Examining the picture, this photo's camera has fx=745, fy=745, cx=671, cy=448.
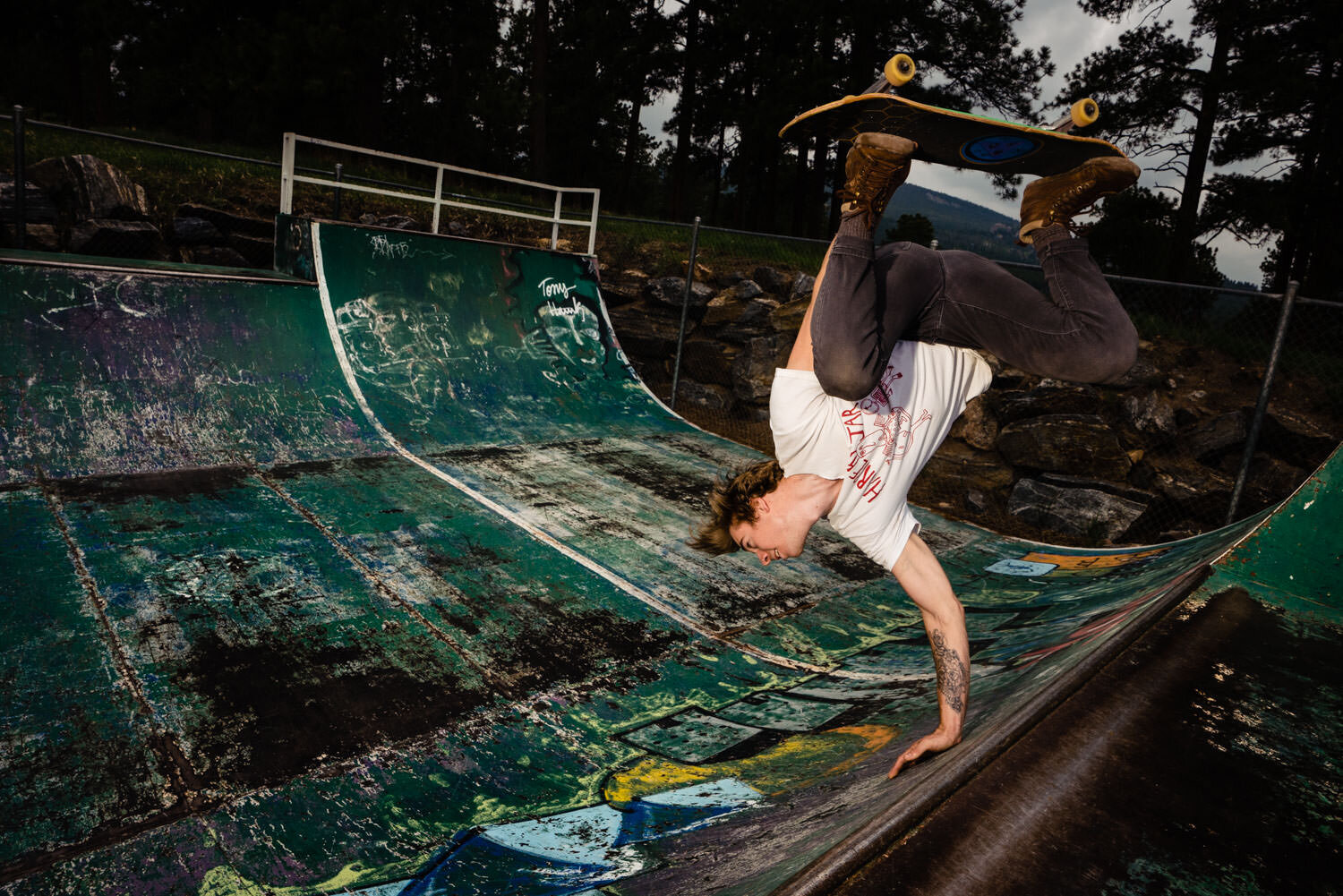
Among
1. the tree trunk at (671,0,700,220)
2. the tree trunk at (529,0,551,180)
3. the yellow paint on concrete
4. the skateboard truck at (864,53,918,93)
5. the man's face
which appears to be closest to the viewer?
the skateboard truck at (864,53,918,93)

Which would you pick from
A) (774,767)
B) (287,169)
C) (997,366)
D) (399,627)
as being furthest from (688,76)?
(774,767)

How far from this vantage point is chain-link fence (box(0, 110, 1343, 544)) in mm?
7508

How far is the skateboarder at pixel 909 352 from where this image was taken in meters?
2.14

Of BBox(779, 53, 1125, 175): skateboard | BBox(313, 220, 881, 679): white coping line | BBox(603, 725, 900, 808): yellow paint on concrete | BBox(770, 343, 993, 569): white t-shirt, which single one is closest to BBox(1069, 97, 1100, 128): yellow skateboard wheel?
BBox(779, 53, 1125, 175): skateboard

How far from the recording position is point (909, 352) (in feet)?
7.88

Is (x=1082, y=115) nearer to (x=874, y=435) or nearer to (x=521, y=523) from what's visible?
(x=874, y=435)

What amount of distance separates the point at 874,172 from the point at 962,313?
0.52 m

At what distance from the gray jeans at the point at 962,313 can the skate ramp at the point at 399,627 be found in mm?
958

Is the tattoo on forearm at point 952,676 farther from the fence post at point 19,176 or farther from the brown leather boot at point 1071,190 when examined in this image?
the fence post at point 19,176

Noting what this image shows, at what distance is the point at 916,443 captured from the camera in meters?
2.44

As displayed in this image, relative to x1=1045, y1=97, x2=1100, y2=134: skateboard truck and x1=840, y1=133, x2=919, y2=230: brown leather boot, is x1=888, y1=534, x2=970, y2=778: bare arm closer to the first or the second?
x1=840, y1=133, x2=919, y2=230: brown leather boot

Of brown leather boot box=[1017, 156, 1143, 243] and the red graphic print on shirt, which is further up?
brown leather boot box=[1017, 156, 1143, 243]

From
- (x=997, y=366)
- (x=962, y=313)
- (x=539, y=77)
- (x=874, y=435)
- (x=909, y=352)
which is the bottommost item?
(x=874, y=435)

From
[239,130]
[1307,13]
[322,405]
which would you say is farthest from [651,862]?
[239,130]
